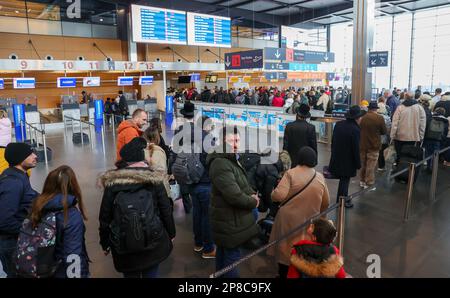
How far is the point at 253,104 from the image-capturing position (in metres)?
15.5

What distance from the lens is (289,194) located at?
2.95 meters

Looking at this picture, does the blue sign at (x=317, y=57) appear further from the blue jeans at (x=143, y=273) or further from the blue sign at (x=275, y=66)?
the blue jeans at (x=143, y=273)

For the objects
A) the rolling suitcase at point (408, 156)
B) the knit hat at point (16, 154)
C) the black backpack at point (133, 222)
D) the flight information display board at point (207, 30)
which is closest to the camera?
the black backpack at point (133, 222)

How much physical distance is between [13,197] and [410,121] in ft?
20.7

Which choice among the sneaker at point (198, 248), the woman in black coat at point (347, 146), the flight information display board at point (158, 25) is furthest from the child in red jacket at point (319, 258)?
the flight information display board at point (158, 25)

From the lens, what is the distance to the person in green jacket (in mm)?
2705

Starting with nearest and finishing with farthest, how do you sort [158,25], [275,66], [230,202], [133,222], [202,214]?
[133,222], [230,202], [202,214], [158,25], [275,66]

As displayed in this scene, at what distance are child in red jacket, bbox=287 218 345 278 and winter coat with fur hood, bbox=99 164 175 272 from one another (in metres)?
0.98

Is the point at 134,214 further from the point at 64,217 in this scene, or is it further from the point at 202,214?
the point at 202,214

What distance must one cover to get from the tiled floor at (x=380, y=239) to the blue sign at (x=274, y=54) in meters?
8.96

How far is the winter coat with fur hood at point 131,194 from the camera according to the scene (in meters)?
2.34

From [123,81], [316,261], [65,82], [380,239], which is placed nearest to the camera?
[316,261]

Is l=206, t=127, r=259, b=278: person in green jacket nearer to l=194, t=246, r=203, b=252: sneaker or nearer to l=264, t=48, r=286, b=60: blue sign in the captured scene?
l=194, t=246, r=203, b=252: sneaker

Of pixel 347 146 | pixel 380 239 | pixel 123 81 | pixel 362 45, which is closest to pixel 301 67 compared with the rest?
pixel 123 81
